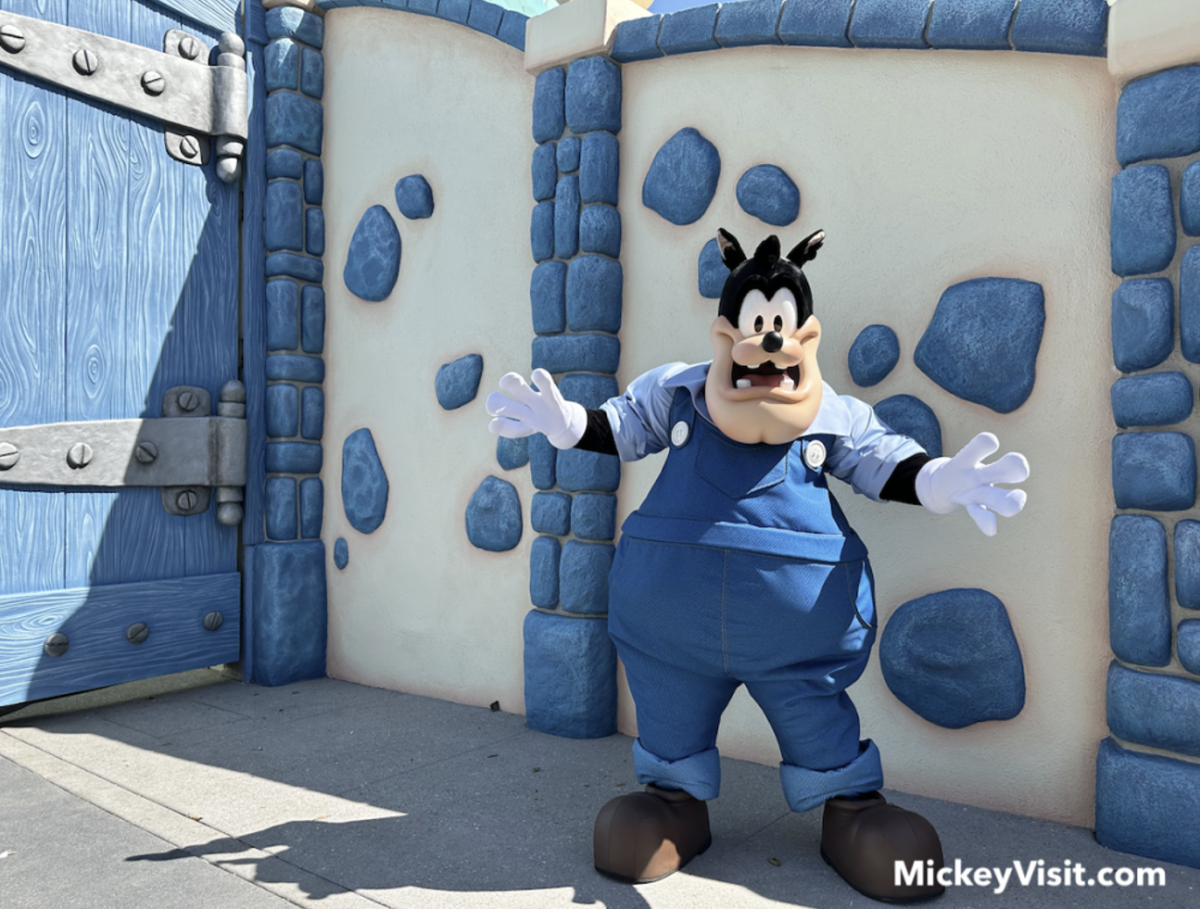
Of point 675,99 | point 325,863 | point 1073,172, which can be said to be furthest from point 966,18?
point 325,863

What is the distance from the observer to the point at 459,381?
376 cm

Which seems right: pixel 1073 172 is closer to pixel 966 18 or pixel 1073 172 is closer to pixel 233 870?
pixel 966 18

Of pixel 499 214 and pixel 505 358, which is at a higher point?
pixel 499 214

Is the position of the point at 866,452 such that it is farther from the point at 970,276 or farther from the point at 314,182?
the point at 314,182

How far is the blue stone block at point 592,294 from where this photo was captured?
3260mm

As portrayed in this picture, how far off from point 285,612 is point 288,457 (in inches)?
26.9

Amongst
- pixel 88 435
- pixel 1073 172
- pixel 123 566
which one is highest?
pixel 1073 172

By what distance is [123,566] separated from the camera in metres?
3.72

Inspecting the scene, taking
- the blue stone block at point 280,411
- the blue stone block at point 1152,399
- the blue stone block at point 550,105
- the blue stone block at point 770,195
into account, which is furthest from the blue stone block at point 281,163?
the blue stone block at point 1152,399

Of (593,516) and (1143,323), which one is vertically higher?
(1143,323)

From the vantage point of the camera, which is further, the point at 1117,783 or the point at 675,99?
the point at 675,99

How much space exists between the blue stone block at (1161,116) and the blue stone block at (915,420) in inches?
32.3

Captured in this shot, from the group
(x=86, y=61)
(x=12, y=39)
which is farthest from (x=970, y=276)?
(x=12, y=39)

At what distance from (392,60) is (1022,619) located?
3.37 meters
